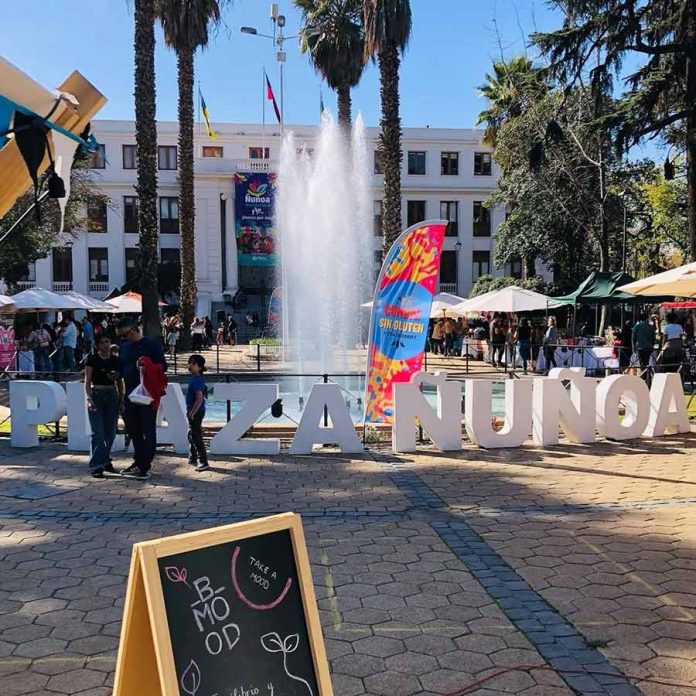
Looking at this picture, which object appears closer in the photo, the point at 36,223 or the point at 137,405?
the point at 137,405

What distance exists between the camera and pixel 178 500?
6.48 metres

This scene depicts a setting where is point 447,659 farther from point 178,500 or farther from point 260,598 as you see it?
point 178,500

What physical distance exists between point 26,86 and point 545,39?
51.7 feet

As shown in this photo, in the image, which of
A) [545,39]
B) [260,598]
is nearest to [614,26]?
[545,39]

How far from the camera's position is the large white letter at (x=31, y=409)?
346 inches

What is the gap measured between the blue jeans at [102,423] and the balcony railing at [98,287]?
119 ft

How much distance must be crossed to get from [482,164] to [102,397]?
134ft

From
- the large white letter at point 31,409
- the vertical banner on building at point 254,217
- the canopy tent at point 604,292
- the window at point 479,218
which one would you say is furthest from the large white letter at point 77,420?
the window at point 479,218

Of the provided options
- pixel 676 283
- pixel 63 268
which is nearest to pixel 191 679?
pixel 676 283

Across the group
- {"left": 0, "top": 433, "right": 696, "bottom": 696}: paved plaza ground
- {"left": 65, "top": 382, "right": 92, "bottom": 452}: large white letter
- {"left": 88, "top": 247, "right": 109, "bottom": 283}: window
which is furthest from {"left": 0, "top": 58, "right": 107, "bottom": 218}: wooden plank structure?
{"left": 88, "top": 247, "right": 109, "bottom": 283}: window

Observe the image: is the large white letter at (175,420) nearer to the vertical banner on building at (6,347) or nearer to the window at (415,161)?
the vertical banner on building at (6,347)

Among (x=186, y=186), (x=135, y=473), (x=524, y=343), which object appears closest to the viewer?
(x=135, y=473)

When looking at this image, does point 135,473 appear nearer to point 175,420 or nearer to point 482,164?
point 175,420

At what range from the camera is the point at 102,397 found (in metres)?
7.25
